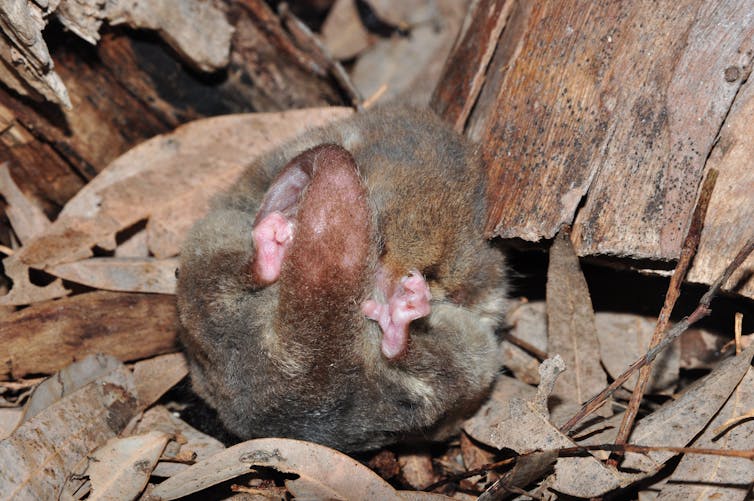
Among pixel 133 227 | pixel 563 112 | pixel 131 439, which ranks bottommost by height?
pixel 131 439

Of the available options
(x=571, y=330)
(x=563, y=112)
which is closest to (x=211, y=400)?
(x=571, y=330)

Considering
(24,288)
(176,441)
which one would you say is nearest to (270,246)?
(176,441)

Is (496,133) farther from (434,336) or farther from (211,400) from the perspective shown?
(211,400)

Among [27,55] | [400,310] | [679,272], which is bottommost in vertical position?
[400,310]

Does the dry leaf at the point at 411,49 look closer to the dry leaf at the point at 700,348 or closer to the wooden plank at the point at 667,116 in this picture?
the wooden plank at the point at 667,116

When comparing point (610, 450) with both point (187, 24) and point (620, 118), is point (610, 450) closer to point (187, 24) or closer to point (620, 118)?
point (620, 118)

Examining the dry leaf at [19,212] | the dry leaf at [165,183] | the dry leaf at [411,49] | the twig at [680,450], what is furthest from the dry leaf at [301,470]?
the dry leaf at [411,49]
